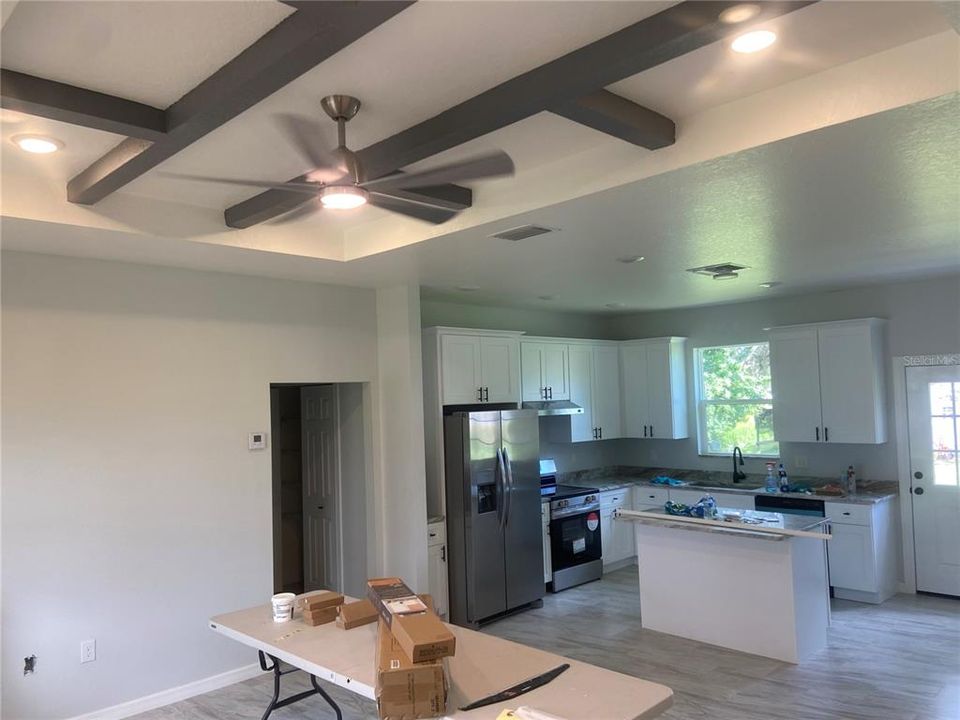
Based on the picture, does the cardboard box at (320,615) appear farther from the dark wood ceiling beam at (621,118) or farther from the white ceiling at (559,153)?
the dark wood ceiling beam at (621,118)

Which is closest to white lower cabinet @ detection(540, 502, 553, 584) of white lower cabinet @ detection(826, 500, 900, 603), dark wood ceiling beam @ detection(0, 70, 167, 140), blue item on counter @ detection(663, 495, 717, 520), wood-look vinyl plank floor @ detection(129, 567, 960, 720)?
wood-look vinyl plank floor @ detection(129, 567, 960, 720)

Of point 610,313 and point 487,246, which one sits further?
point 610,313

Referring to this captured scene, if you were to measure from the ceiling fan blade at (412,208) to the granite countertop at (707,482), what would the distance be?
4.03m

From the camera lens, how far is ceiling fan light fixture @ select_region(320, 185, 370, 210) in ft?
7.95

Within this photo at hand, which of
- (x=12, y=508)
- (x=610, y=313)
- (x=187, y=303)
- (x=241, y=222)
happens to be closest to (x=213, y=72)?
(x=241, y=222)

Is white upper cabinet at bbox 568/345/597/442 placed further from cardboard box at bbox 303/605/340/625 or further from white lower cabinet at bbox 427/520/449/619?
cardboard box at bbox 303/605/340/625

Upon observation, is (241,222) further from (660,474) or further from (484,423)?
(660,474)

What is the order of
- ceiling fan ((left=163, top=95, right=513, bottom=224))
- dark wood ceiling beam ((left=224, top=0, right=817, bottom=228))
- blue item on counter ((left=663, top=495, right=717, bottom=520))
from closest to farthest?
dark wood ceiling beam ((left=224, top=0, right=817, bottom=228))
ceiling fan ((left=163, top=95, right=513, bottom=224))
blue item on counter ((left=663, top=495, right=717, bottom=520))

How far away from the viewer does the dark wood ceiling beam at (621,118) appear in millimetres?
2381

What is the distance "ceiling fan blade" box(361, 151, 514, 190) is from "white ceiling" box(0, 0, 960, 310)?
0.98ft

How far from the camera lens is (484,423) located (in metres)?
5.55

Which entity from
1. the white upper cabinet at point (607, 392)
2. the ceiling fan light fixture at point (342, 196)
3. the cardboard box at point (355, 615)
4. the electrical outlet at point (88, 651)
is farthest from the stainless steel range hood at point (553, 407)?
the ceiling fan light fixture at point (342, 196)

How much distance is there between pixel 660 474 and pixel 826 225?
427cm

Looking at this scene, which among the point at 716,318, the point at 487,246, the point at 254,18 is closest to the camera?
the point at 254,18
